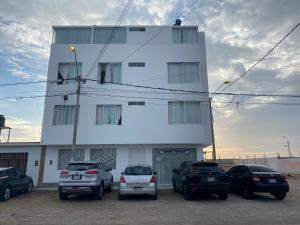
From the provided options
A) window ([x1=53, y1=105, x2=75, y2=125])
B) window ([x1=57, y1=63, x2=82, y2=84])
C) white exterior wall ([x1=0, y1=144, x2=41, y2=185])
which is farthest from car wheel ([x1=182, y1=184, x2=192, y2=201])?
window ([x1=57, y1=63, x2=82, y2=84])

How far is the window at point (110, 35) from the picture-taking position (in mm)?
20188

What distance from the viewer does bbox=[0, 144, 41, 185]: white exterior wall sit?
61.2 feet

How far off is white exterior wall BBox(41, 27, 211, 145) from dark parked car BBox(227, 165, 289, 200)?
5.92 metres

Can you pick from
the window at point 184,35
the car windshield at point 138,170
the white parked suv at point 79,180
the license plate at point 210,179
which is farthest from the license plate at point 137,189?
the window at point 184,35

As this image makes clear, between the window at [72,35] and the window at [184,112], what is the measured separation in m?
8.69

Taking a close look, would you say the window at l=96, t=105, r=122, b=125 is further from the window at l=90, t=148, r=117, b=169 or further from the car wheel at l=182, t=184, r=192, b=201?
the car wheel at l=182, t=184, r=192, b=201

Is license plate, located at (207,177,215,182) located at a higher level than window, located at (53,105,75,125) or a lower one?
lower

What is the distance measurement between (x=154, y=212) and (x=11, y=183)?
8.22 metres

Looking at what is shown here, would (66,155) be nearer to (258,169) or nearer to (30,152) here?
(30,152)

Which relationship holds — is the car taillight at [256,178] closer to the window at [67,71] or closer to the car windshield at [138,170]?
the car windshield at [138,170]

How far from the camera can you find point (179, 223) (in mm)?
7457

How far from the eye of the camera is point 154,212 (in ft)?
29.7

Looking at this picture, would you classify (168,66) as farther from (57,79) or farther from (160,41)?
(57,79)

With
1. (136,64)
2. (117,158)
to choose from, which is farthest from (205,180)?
(136,64)
